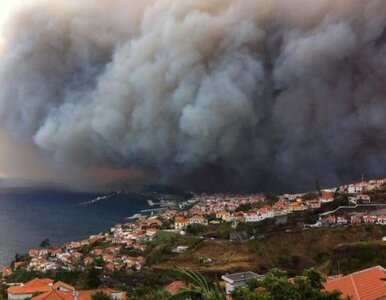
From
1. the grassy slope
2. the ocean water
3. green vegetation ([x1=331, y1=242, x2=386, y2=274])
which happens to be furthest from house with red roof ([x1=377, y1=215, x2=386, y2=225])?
the ocean water

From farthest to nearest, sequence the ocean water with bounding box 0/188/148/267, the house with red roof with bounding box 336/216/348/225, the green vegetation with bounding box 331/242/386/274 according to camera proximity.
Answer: the ocean water with bounding box 0/188/148/267 → the house with red roof with bounding box 336/216/348/225 → the green vegetation with bounding box 331/242/386/274

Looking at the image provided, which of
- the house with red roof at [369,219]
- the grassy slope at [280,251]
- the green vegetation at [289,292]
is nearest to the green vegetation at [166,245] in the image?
the grassy slope at [280,251]

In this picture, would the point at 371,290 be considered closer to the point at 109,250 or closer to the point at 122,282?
the point at 122,282

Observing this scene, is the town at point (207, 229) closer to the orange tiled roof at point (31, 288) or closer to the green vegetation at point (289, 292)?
the orange tiled roof at point (31, 288)

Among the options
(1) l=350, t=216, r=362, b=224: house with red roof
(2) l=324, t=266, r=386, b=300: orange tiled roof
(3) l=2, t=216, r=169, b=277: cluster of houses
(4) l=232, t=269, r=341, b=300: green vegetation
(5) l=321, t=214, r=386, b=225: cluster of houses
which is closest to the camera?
(4) l=232, t=269, r=341, b=300: green vegetation

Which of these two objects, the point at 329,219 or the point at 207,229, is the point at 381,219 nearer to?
the point at 329,219

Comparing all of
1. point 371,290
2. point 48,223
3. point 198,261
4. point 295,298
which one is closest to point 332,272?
point 198,261

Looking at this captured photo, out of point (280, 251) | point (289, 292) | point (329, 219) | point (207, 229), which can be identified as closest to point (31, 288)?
point (280, 251)

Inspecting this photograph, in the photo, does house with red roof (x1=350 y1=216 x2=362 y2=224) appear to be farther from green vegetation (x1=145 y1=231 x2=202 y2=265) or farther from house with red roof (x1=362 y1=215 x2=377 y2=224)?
green vegetation (x1=145 y1=231 x2=202 y2=265)
